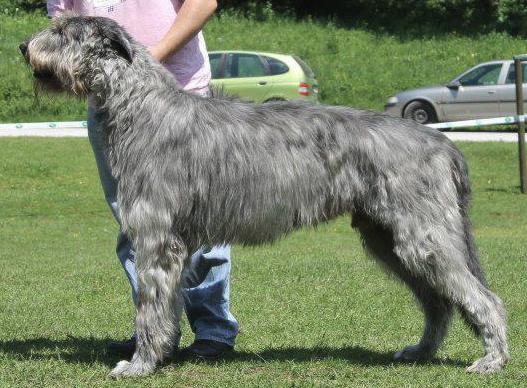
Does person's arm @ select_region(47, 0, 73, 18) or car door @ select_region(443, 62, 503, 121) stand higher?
person's arm @ select_region(47, 0, 73, 18)

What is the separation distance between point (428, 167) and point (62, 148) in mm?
14073

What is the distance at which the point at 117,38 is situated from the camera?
571 cm

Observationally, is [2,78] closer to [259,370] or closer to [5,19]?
[5,19]

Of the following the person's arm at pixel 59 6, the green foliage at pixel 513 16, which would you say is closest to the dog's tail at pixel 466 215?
the person's arm at pixel 59 6

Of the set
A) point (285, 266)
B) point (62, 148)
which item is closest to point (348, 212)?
point (285, 266)

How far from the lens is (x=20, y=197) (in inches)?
632

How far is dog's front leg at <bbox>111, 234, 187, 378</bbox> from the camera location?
5.72 m

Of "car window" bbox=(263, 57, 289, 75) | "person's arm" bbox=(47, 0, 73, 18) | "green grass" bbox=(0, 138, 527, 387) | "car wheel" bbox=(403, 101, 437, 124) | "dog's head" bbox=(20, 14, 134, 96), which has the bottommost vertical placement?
"car wheel" bbox=(403, 101, 437, 124)

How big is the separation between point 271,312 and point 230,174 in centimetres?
234

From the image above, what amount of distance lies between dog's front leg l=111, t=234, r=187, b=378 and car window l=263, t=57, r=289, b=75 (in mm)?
17441

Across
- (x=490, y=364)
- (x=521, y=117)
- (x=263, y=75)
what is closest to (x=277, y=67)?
(x=263, y=75)

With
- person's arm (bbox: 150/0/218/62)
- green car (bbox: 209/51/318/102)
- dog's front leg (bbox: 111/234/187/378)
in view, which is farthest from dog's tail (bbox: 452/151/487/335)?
green car (bbox: 209/51/318/102)

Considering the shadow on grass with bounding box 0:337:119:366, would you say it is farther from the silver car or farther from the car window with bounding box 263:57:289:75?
the silver car

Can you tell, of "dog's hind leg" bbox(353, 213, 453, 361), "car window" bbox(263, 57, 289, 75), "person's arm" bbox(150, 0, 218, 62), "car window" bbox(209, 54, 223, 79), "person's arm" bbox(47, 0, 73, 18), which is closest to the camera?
"person's arm" bbox(150, 0, 218, 62)
